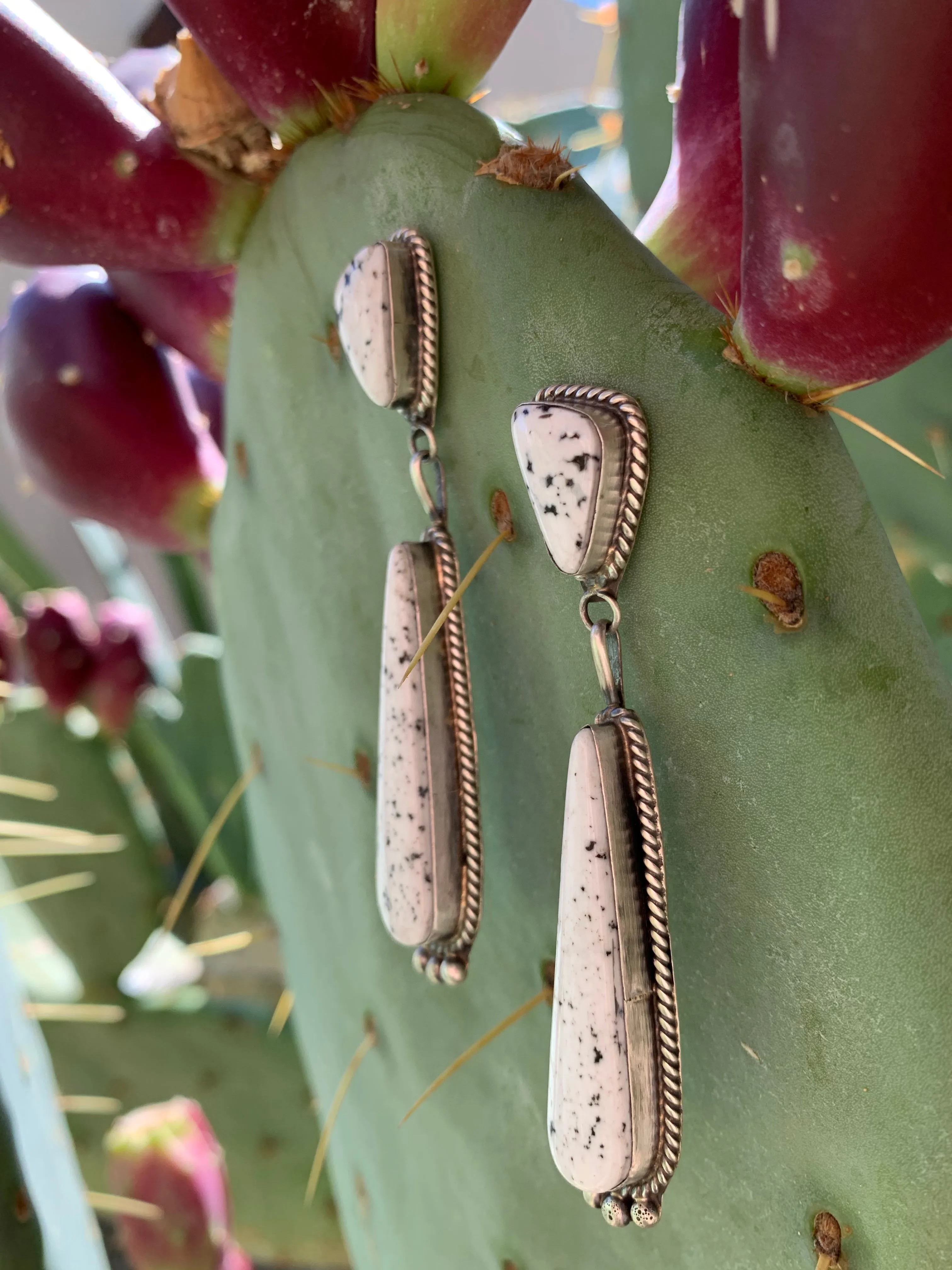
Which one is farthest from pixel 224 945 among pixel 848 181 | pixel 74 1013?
pixel 848 181

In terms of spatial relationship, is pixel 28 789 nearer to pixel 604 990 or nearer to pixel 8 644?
pixel 8 644

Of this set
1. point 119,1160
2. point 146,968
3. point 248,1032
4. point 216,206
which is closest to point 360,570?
point 216,206

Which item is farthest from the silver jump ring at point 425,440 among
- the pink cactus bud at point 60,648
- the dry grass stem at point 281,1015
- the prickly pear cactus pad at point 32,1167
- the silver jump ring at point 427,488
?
the pink cactus bud at point 60,648

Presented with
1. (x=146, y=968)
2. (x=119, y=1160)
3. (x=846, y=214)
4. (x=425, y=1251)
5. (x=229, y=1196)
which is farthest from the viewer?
(x=146, y=968)

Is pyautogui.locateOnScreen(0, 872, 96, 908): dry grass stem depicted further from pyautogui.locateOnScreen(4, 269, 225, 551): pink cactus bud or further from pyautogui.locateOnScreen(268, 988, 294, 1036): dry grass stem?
pyautogui.locateOnScreen(4, 269, 225, 551): pink cactus bud

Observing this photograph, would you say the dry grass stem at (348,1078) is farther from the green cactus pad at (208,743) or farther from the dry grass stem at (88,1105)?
the green cactus pad at (208,743)

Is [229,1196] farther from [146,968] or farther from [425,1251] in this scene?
[425,1251]
